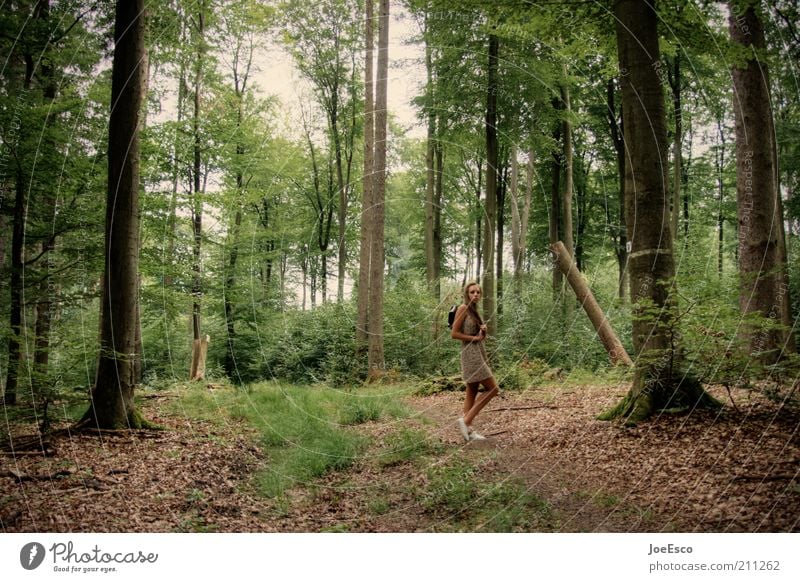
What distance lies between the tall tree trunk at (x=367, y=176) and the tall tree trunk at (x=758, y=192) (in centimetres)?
881

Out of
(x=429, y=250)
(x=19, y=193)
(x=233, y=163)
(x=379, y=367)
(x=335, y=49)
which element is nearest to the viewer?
(x=19, y=193)

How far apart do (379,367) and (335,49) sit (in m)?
10.3

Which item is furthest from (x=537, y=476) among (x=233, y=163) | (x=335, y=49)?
(x=335, y=49)

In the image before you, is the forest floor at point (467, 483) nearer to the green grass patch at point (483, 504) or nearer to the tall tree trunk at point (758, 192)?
the green grass patch at point (483, 504)

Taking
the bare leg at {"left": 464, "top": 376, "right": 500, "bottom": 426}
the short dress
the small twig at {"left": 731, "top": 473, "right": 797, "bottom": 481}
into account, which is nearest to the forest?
the small twig at {"left": 731, "top": 473, "right": 797, "bottom": 481}

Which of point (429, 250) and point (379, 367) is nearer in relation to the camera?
point (379, 367)

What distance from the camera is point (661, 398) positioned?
481 centimetres

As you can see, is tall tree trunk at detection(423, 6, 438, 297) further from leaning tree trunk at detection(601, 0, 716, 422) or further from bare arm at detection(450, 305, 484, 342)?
bare arm at detection(450, 305, 484, 342)

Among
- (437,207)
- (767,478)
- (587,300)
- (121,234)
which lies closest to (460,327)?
(767,478)

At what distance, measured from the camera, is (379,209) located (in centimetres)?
1261

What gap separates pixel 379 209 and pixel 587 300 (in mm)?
5797

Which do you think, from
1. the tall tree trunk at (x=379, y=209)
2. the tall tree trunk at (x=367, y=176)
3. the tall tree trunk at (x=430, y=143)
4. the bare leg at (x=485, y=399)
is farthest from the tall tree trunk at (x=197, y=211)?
the bare leg at (x=485, y=399)

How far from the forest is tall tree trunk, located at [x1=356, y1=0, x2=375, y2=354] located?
0.10m
